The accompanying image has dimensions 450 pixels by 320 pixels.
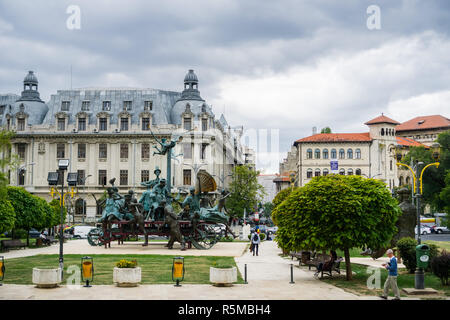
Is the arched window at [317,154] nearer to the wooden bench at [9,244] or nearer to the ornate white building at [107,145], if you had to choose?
the ornate white building at [107,145]

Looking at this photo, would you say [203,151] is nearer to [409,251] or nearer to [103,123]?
[103,123]

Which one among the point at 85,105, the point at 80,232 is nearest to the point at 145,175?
the point at 85,105

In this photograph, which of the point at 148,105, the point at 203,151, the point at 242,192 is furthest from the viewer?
the point at 148,105

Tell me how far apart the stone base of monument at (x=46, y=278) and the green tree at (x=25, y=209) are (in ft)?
76.0

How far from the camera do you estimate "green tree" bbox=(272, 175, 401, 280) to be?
19.0 meters

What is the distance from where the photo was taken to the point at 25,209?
39594mm

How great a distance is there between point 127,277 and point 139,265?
6.96 metres

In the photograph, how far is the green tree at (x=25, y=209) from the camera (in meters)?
38.9

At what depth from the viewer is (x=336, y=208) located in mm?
18984

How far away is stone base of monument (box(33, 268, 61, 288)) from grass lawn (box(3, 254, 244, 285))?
0.57m

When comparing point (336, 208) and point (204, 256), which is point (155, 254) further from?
point (336, 208)

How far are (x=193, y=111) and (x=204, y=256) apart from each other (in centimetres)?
5202

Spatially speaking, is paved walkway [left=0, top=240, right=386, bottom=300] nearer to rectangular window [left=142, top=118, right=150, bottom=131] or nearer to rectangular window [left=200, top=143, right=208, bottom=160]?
rectangular window [left=200, top=143, right=208, bottom=160]
